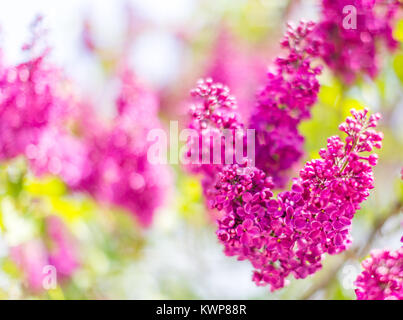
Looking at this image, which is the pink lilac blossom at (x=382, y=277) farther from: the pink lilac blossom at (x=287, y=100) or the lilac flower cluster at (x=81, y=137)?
the lilac flower cluster at (x=81, y=137)

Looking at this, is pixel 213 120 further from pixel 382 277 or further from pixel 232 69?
pixel 232 69

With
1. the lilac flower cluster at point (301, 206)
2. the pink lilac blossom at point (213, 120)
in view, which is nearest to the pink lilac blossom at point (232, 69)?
the pink lilac blossom at point (213, 120)

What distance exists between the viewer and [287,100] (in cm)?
101

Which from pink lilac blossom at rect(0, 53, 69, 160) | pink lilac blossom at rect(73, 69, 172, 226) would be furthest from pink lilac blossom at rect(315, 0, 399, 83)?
pink lilac blossom at rect(0, 53, 69, 160)

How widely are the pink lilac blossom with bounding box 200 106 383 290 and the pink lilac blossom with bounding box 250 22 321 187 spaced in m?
0.12

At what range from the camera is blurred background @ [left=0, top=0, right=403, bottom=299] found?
141 cm

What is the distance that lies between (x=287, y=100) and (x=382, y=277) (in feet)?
1.25

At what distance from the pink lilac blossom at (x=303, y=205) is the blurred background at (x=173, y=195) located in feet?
1.39

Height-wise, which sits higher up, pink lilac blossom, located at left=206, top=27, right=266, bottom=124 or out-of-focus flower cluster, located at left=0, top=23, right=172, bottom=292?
pink lilac blossom, located at left=206, top=27, right=266, bottom=124

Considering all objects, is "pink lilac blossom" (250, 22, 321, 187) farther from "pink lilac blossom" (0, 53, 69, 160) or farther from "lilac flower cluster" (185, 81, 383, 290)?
"pink lilac blossom" (0, 53, 69, 160)

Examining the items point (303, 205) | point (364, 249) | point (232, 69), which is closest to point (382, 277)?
point (303, 205)

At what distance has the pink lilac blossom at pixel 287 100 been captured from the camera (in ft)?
3.30

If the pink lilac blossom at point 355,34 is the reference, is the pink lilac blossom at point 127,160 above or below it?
below
